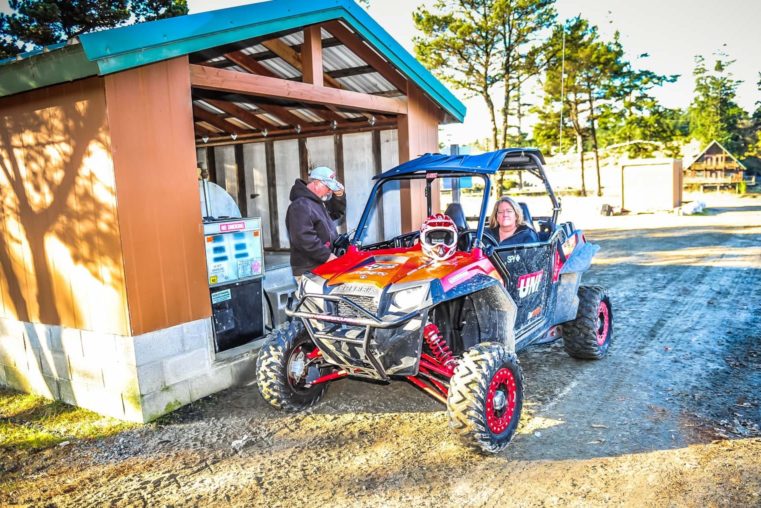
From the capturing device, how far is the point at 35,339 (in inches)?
231

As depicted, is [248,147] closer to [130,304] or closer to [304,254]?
[304,254]

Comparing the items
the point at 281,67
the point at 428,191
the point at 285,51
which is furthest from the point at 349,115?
Result: the point at 428,191

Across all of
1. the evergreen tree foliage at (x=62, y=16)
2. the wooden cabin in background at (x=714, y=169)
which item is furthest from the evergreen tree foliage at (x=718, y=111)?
the evergreen tree foliage at (x=62, y=16)

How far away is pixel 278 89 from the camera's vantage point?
620 centimetres

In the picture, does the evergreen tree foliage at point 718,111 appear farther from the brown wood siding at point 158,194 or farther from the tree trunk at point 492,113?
the brown wood siding at point 158,194

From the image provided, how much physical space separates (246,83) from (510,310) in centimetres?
340

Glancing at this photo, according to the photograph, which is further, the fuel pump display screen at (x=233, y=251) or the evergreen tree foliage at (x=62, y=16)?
the evergreen tree foliage at (x=62, y=16)

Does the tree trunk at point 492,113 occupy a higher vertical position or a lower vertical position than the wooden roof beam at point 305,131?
higher

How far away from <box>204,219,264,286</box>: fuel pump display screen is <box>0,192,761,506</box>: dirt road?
120 centimetres

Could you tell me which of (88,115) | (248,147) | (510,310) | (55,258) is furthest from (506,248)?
(248,147)

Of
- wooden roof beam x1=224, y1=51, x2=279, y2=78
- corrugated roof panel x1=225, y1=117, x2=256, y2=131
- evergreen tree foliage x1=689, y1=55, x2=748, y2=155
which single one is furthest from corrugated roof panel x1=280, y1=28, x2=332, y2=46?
evergreen tree foliage x1=689, y1=55, x2=748, y2=155

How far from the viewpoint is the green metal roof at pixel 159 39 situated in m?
4.51

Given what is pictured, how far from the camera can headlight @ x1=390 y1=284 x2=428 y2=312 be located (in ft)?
13.1

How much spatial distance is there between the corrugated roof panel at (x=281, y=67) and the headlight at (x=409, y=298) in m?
5.19
